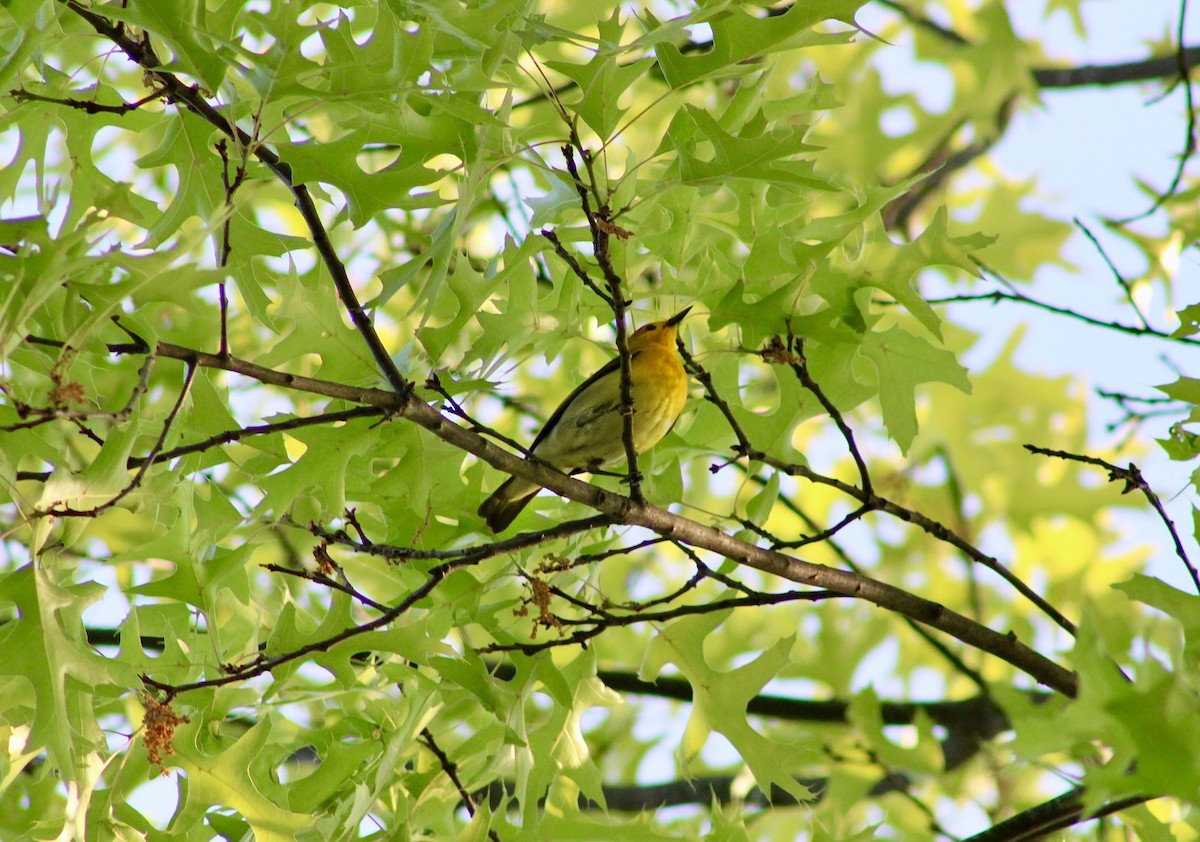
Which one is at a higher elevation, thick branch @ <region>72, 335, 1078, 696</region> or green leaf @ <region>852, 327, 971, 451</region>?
green leaf @ <region>852, 327, 971, 451</region>

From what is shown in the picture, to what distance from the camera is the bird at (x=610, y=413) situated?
4.59m

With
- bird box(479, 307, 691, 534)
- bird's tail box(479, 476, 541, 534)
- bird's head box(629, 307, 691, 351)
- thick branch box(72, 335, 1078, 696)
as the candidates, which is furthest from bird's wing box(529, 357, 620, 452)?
thick branch box(72, 335, 1078, 696)

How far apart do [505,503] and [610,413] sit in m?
0.89

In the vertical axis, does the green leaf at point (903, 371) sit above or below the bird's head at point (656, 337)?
below

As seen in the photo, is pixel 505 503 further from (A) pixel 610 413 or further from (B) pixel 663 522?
(B) pixel 663 522

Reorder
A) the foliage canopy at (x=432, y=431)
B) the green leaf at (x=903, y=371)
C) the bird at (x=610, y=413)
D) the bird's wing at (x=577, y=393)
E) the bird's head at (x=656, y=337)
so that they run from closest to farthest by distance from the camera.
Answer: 1. the foliage canopy at (x=432, y=431)
2. the green leaf at (x=903, y=371)
3. the bird at (x=610, y=413)
4. the bird's wing at (x=577, y=393)
5. the bird's head at (x=656, y=337)

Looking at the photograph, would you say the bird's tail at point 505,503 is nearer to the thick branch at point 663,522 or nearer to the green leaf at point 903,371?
the thick branch at point 663,522

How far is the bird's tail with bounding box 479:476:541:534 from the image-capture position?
389 centimetres

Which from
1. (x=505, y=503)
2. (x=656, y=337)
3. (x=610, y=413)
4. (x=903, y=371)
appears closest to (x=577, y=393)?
(x=610, y=413)

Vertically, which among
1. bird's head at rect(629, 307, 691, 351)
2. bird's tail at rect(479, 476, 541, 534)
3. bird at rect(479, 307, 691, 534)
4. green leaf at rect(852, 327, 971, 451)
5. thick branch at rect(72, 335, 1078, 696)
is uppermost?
bird's head at rect(629, 307, 691, 351)

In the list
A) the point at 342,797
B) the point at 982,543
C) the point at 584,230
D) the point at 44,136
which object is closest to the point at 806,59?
→ the point at 982,543

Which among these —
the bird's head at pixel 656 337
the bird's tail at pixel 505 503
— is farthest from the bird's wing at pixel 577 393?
the bird's tail at pixel 505 503

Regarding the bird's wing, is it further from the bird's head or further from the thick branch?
the thick branch

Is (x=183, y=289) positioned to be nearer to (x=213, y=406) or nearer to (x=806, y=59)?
(x=213, y=406)
